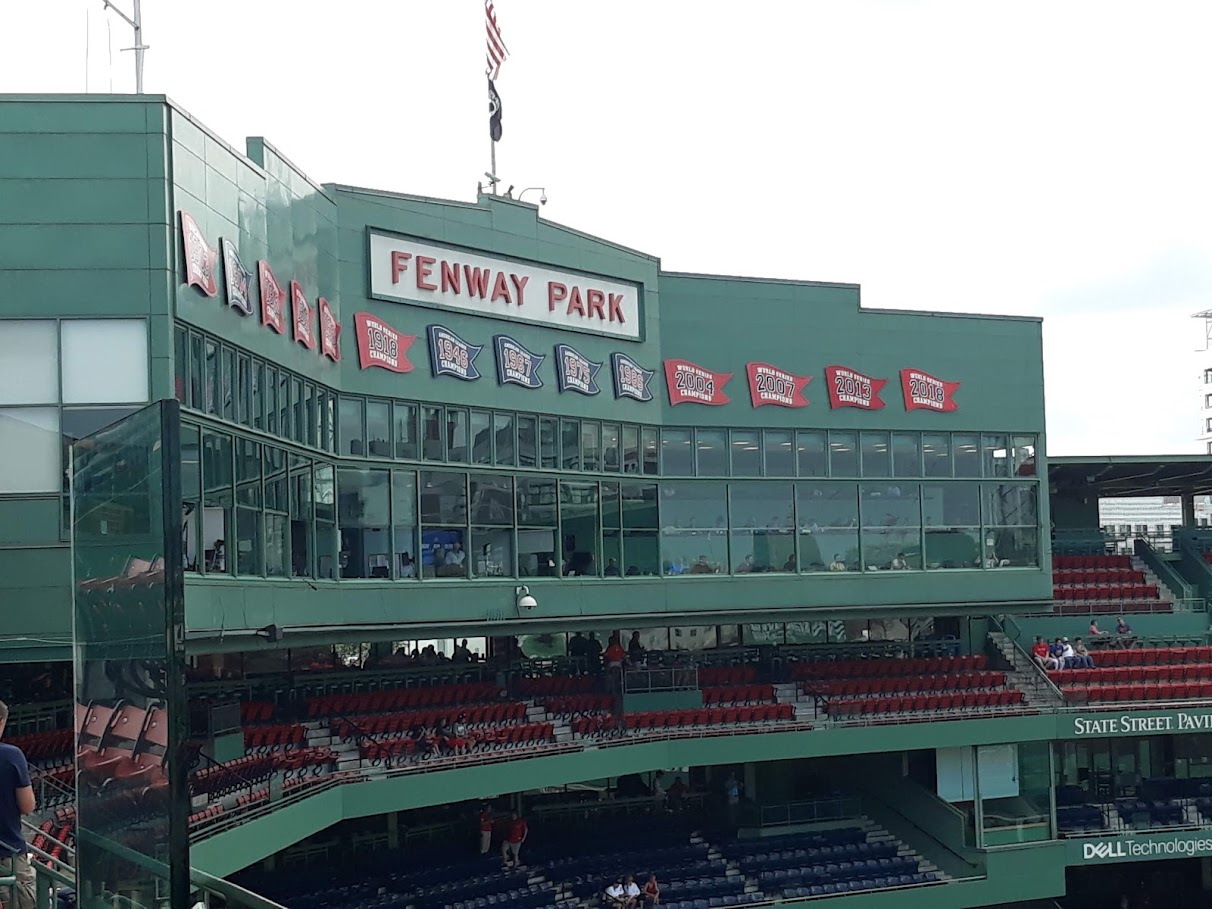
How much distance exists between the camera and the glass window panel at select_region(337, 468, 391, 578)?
26766mm

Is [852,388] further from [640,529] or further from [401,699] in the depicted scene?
[401,699]

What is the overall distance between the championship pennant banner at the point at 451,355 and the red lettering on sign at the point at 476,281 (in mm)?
934

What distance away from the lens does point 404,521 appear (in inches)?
1094

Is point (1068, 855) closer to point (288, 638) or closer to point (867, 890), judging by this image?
point (867, 890)

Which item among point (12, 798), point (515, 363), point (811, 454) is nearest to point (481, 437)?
point (515, 363)

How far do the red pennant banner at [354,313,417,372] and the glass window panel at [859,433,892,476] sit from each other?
37.5 feet

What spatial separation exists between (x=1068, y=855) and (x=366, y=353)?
734 inches

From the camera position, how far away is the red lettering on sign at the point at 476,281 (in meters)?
28.9

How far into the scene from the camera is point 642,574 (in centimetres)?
3200

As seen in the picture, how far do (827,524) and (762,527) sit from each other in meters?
1.59

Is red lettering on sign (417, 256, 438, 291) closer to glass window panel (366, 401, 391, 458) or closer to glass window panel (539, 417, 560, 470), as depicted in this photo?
glass window panel (366, 401, 391, 458)

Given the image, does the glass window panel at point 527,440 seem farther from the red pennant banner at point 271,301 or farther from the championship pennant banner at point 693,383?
the red pennant banner at point 271,301

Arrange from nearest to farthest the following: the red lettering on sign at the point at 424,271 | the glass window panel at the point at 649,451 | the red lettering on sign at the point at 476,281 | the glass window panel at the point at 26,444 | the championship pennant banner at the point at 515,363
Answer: the glass window panel at the point at 26,444 → the red lettering on sign at the point at 424,271 → the red lettering on sign at the point at 476,281 → the championship pennant banner at the point at 515,363 → the glass window panel at the point at 649,451

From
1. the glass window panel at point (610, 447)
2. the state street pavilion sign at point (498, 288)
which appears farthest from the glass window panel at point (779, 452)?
the state street pavilion sign at point (498, 288)
